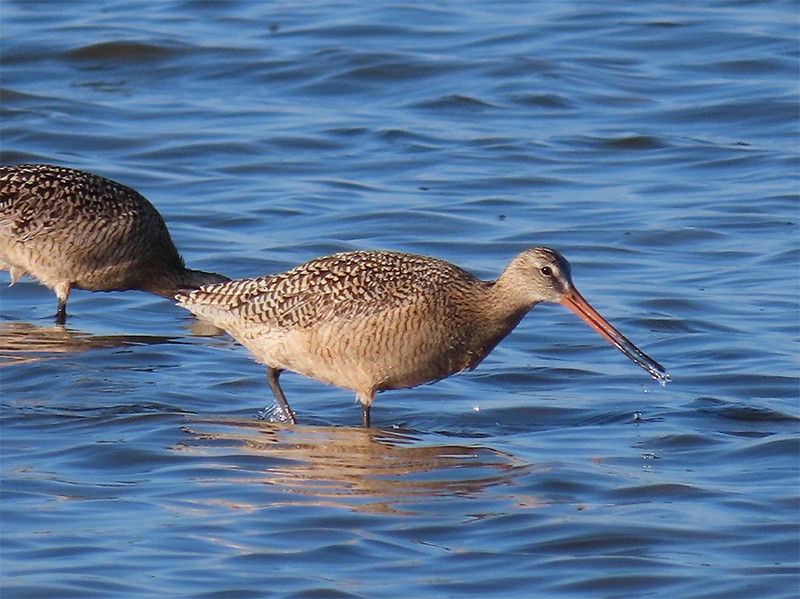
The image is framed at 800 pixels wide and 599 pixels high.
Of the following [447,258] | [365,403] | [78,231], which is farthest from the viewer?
[447,258]

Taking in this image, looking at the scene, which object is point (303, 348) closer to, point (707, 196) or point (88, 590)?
point (88, 590)

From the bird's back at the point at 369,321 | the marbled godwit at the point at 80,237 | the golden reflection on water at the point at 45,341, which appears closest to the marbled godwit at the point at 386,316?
the bird's back at the point at 369,321

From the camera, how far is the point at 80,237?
9.32 metres

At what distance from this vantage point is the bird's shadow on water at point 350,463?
251 inches

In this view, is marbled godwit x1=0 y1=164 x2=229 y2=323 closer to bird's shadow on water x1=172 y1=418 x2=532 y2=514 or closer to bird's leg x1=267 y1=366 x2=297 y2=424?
bird's leg x1=267 y1=366 x2=297 y2=424

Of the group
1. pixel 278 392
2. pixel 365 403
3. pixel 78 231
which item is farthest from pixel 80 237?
pixel 365 403

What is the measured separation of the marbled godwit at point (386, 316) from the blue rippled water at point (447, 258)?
27 centimetres

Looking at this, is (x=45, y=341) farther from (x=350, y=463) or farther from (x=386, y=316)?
(x=350, y=463)

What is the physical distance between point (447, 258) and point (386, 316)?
9.80ft

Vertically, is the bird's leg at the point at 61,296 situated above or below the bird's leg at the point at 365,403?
below

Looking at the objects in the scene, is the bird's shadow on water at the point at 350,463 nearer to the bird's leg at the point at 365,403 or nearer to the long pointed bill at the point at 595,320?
the bird's leg at the point at 365,403

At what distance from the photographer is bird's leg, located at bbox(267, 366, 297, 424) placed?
7395 millimetres

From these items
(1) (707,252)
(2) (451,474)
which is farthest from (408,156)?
(2) (451,474)

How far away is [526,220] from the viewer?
35.7 ft
